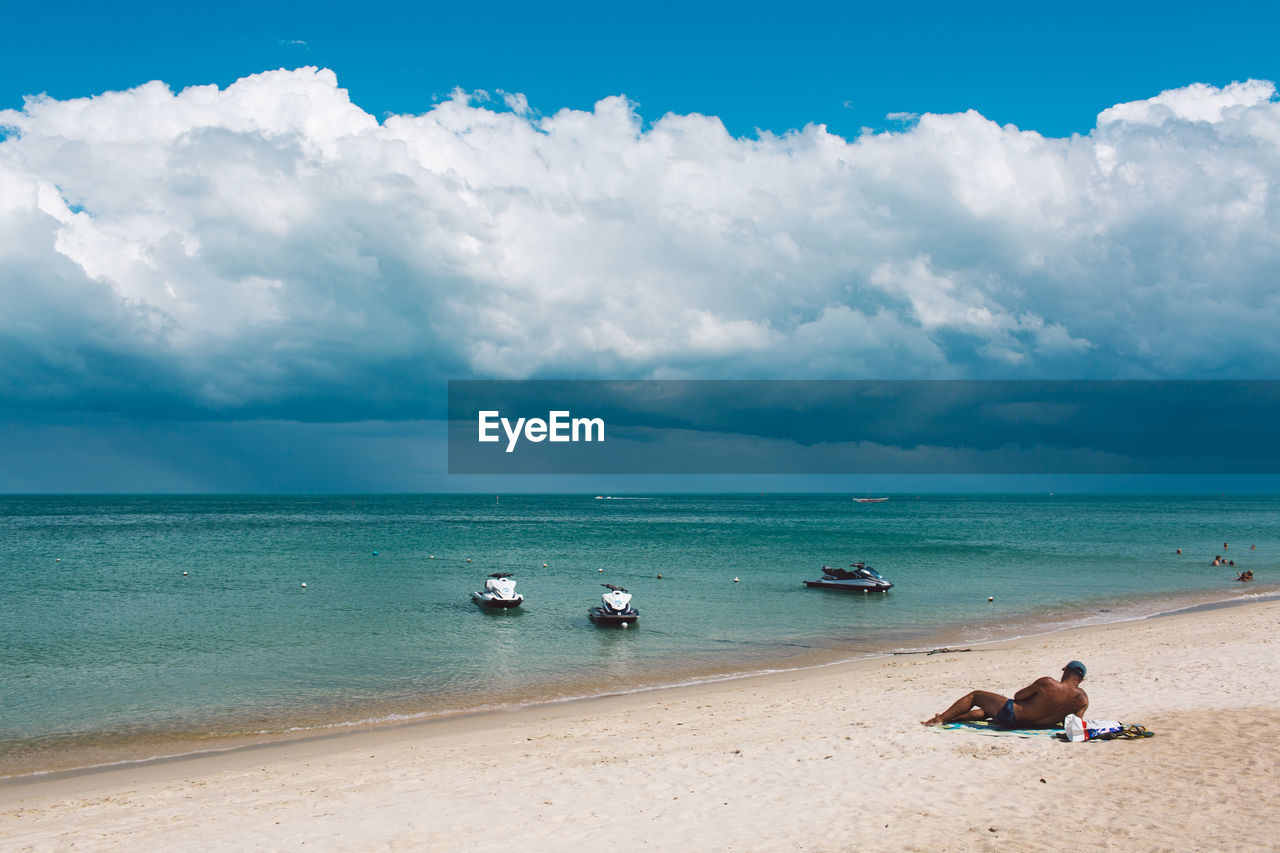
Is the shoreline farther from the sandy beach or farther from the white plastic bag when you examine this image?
the white plastic bag

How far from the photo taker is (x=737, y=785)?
11.8 metres

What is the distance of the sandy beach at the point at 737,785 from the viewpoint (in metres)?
9.84

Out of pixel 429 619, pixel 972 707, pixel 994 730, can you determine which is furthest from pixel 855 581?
pixel 994 730

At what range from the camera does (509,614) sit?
39219mm

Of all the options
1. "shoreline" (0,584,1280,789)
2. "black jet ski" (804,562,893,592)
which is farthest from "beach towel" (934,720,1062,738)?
"black jet ski" (804,562,893,592)

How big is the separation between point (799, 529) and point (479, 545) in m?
50.3

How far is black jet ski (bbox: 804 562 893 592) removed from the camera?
46656mm

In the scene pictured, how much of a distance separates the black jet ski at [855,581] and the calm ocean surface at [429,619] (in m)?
0.91

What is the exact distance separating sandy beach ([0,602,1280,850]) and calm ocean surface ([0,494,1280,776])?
16.2ft

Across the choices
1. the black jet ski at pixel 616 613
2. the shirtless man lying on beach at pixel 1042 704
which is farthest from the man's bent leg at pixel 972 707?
the black jet ski at pixel 616 613

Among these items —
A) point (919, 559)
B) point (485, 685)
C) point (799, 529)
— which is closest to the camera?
point (485, 685)

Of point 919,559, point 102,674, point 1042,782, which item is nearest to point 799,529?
point 919,559

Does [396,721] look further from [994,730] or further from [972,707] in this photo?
[994,730]

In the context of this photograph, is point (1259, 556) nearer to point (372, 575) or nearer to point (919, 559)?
point (919, 559)
